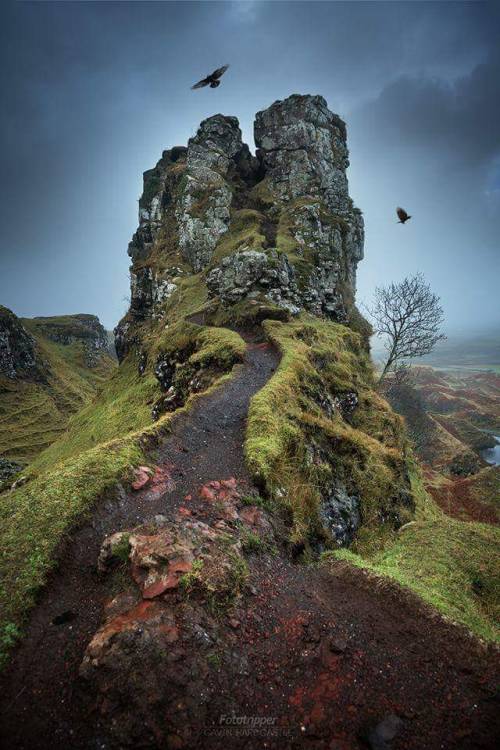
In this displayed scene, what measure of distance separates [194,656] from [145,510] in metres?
4.32

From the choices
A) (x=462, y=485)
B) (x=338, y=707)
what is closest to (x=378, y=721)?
(x=338, y=707)

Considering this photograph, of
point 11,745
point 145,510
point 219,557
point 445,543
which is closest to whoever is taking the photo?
point 11,745

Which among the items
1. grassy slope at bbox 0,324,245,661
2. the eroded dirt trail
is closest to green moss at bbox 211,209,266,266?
grassy slope at bbox 0,324,245,661

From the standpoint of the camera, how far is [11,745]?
4.43m

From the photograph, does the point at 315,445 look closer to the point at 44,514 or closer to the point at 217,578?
the point at 217,578

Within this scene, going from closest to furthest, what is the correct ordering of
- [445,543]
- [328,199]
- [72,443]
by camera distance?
[445,543] → [72,443] → [328,199]

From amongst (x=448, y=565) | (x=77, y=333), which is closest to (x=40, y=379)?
(x=77, y=333)

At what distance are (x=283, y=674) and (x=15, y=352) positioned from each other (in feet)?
468

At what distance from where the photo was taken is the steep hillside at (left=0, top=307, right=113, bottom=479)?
87.9 meters

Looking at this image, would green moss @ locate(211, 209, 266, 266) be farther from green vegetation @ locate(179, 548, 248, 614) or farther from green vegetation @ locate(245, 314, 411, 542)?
green vegetation @ locate(179, 548, 248, 614)

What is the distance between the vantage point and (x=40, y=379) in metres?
120

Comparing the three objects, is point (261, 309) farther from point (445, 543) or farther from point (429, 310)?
point (445, 543)

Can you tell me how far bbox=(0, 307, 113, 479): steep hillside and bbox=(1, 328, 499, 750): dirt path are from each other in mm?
68234

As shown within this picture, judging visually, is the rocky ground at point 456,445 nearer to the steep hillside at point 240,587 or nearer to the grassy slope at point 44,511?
the steep hillside at point 240,587
